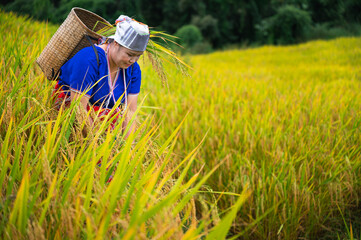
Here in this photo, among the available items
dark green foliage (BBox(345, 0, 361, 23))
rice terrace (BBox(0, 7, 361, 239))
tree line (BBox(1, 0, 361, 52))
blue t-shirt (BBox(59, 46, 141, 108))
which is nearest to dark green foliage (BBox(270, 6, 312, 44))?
tree line (BBox(1, 0, 361, 52))

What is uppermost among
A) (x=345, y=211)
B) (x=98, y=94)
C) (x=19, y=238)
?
(x=98, y=94)

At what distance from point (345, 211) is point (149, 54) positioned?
1554 millimetres

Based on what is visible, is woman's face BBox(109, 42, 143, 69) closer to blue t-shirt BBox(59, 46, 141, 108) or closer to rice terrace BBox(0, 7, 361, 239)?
blue t-shirt BBox(59, 46, 141, 108)

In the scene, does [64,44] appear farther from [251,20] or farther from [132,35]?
[251,20]

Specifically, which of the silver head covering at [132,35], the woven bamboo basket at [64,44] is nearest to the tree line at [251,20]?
the woven bamboo basket at [64,44]

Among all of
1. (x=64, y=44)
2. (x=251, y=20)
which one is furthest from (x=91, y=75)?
(x=251, y=20)

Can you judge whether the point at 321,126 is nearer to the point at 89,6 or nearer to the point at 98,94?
the point at 98,94

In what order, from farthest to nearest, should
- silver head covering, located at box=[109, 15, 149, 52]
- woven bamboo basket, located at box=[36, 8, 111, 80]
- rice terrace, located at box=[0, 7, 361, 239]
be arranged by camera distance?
woven bamboo basket, located at box=[36, 8, 111, 80]
silver head covering, located at box=[109, 15, 149, 52]
rice terrace, located at box=[0, 7, 361, 239]

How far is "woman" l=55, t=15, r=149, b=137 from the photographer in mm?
1098

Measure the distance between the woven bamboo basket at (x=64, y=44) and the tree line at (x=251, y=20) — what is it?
49.2 ft

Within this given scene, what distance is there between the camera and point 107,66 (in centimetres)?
122

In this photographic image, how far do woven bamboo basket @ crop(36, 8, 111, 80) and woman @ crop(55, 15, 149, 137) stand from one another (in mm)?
51

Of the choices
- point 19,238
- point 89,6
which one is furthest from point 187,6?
point 19,238

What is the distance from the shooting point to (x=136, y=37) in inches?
43.0
